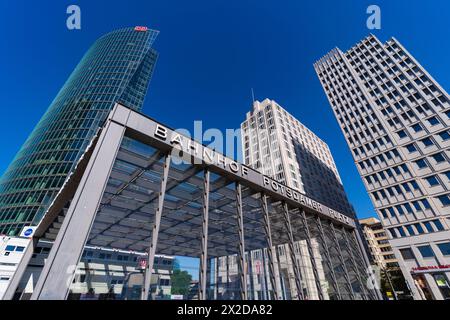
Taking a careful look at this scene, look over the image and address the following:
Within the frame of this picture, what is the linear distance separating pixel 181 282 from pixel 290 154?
57120 mm

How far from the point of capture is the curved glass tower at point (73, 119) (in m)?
55.6

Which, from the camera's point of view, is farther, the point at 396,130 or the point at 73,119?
the point at 73,119

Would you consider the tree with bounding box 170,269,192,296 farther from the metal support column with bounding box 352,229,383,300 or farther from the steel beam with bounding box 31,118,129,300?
the metal support column with bounding box 352,229,383,300

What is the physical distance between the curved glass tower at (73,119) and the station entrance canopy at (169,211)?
20.8m

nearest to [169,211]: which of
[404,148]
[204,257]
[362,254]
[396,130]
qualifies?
[204,257]

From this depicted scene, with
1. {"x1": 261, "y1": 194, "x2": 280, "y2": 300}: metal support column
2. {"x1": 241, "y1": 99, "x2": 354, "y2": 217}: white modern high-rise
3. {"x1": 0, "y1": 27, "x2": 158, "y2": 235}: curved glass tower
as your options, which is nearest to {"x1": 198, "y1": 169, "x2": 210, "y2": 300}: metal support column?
{"x1": 261, "y1": 194, "x2": 280, "y2": 300}: metal support column

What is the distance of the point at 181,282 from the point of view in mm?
14656

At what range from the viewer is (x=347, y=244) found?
22.7 metres

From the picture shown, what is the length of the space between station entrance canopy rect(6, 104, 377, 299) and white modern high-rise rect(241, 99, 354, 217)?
1487 inches

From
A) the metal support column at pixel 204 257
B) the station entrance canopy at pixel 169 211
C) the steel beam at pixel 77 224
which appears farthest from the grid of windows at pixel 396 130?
the steel beam at pixel 77 224

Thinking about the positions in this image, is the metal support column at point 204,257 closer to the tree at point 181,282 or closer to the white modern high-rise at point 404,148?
the tree at point 181,282

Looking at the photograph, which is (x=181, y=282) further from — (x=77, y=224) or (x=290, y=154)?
(x=290, y=154)

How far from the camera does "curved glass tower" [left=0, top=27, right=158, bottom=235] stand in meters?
55.6
